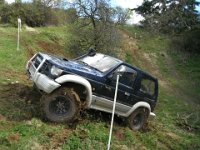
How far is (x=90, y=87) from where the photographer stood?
33.9ft

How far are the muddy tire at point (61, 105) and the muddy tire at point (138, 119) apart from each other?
7.26ft

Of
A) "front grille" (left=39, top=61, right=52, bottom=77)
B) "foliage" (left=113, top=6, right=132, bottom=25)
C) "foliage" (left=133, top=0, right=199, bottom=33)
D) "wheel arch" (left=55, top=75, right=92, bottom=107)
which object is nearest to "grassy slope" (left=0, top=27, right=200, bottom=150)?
"wheel arch" (left=55, top=75, right=92, bottom=107)

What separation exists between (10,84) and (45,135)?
4113mm

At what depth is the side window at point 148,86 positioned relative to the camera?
39.0 ft

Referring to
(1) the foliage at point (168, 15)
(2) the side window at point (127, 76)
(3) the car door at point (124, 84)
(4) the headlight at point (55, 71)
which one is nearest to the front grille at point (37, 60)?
(4) the headlight at point (55, 71)

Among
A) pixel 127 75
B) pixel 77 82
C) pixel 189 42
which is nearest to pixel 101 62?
pixel 127 75

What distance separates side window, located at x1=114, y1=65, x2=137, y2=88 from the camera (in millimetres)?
11272

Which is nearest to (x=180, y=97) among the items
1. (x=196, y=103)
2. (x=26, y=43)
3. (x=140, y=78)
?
(x=196, y=103)

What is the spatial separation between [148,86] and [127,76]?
1.01m

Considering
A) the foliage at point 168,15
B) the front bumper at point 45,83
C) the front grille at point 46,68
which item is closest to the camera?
the front bumper at point 45,83

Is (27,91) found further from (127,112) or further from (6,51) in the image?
(6,51)

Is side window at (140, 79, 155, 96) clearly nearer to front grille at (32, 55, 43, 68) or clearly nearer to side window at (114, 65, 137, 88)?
side window at (114, 65, 137, 88)

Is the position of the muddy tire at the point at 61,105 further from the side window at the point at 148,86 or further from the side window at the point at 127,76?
the side window at the point at 148,86

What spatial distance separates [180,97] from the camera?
2278cm
